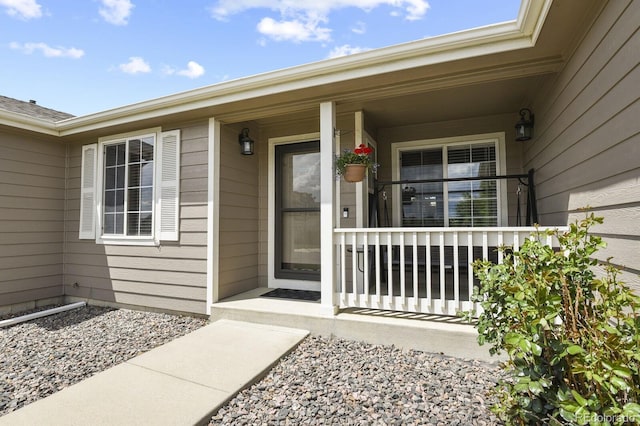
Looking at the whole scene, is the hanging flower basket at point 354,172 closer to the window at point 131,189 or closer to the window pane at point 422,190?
the window pane at point 422,190

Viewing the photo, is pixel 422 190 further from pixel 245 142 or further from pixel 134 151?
pixel 134 151

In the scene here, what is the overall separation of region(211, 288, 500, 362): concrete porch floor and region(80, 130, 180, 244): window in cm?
142

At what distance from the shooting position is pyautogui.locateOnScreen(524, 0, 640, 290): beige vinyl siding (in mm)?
1661

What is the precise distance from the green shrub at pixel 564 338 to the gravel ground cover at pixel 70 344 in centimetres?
297

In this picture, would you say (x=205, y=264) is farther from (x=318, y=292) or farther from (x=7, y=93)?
(x=7, y=93)

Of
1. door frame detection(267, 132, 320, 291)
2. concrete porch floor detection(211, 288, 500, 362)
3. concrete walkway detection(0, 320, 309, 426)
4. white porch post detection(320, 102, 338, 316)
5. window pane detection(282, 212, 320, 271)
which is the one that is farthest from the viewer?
door frame detection(267, 132, 320, 291)

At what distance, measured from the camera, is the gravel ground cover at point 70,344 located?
235 centimetres

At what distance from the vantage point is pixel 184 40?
5414 mm

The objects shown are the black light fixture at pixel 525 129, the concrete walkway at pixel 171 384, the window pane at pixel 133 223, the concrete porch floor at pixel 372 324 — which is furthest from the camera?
the window pane at pixel 133 223

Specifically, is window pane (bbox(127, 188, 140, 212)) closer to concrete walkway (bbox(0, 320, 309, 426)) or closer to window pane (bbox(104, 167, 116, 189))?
window pane (bbox(104, 167, 116, 189))

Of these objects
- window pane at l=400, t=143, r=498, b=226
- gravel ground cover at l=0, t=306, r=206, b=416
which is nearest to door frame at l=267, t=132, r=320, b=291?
gravel ground cover at l=0, t=306, r=206, b=416

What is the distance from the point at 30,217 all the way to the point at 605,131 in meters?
6.37

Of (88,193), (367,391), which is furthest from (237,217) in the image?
(367,391)

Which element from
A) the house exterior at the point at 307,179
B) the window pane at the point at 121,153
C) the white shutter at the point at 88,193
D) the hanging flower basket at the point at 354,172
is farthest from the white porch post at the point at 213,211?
the white shutter at the point at 88,193
